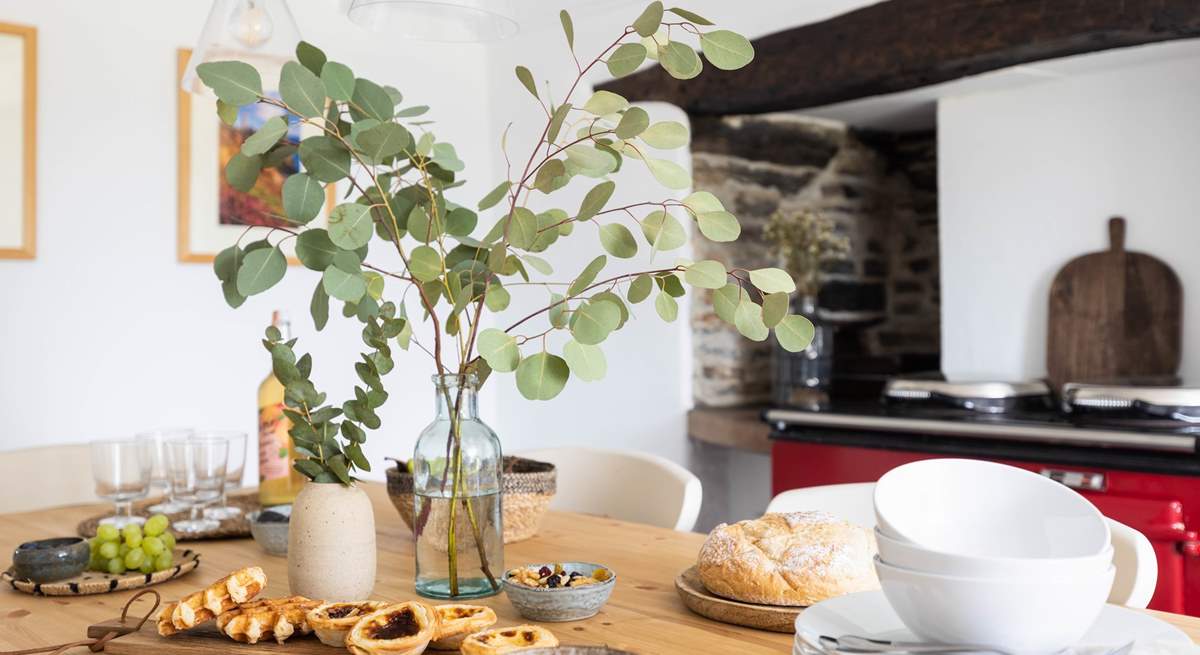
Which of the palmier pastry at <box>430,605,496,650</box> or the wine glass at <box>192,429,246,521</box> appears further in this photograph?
the wine glass at <box>192,429,246,521</box>

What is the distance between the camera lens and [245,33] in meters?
1.98

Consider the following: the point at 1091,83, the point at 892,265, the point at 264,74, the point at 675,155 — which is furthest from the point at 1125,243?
the point at 264,74

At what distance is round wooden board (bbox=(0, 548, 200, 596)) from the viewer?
139 centimetres

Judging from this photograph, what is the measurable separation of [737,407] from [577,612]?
2.74m

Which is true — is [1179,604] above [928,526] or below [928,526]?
below

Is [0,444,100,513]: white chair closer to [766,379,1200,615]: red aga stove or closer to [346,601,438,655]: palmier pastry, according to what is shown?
[346,601,438,655]: palmier pastry

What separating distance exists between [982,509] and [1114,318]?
264cm

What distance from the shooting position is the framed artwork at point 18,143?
3.08 metres

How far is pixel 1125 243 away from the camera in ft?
11.0

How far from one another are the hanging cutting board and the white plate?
2.40m

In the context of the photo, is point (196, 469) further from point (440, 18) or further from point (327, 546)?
point (440, 18)

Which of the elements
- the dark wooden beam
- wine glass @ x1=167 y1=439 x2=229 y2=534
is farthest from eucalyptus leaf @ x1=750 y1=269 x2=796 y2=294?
the dark wooden beam

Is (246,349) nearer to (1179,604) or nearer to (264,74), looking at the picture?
(264,74)

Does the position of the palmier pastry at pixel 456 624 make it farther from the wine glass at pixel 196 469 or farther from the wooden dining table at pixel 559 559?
the wine glass at pixel 196 469
